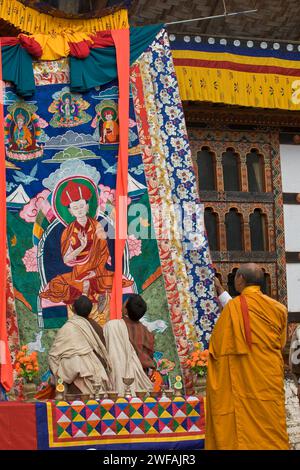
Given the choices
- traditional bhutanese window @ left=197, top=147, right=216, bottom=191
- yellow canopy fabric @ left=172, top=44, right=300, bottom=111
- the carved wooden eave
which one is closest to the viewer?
yellow canopy fabric @ left=172, top=44, right=300, bottom=111

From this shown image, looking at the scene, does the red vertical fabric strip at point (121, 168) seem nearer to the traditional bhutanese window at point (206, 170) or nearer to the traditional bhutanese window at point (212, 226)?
the traditional bhutanese window at point (206, 170)

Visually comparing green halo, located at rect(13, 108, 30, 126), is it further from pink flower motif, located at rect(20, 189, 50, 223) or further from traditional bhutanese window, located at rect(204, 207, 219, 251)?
traditional bhutanese window, located at rect(204, 207, 219, 251)

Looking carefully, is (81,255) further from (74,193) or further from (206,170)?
(206,170)

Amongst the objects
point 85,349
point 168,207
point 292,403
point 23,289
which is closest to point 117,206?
point 168,207

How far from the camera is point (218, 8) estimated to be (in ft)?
37.0

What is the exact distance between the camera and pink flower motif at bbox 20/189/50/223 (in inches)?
367

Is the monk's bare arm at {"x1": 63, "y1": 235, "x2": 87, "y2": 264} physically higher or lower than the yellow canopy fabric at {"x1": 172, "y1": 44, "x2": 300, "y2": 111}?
lower

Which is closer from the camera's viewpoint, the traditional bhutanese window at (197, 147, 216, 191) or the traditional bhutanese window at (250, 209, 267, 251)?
the traditional bhutanese window at (197, 147, 216, 191)

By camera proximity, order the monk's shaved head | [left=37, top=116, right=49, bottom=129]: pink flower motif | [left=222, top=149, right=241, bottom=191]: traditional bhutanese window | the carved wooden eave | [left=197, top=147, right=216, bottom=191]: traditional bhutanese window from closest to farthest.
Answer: the monk's shaved head → [left=37, top=116, right=49, bottom=129]: pink flower motif → the carved wooden eave → [left=197, top=147, right=216, bottom=191]: traditional bhutanese window → [left=222, top=149, right=241, bottom=191]: traditional bhutanese window

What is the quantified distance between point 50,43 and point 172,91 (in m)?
1.26

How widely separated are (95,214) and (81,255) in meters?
0.41

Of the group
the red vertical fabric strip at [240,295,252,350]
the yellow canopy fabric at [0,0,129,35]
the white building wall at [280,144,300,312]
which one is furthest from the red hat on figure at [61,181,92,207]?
the red vertical fabric strip at [240,295,252,350]

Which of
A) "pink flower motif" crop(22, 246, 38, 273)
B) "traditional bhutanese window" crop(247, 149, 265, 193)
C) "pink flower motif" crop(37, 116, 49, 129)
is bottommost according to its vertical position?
"pink flower motif" crop(22, 246, 38, 273)

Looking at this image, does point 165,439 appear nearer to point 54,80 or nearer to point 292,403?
point 292,403
